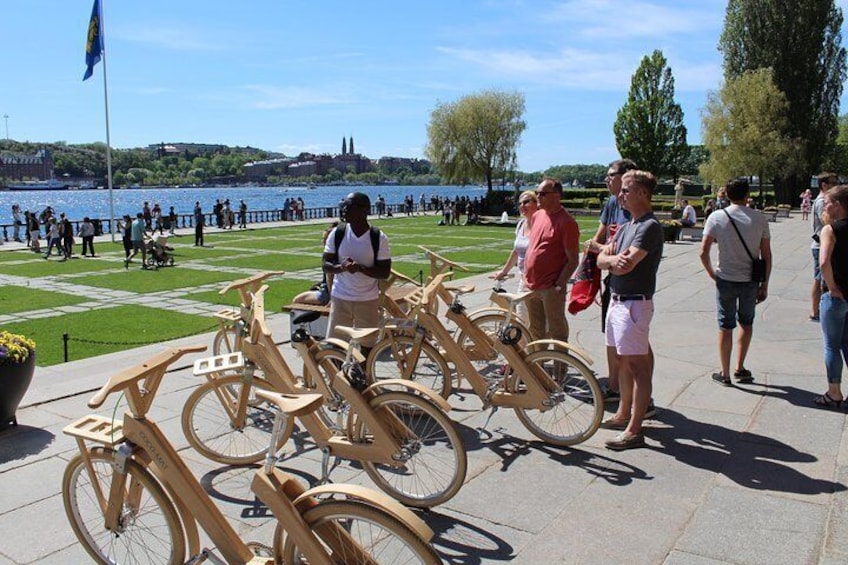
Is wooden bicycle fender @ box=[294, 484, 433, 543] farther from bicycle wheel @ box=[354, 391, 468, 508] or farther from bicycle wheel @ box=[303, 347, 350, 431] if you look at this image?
bicycle wheel @ box=[303, 347, 350, 431]

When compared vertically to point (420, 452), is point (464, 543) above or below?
below

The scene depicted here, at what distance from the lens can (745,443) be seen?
4867mm

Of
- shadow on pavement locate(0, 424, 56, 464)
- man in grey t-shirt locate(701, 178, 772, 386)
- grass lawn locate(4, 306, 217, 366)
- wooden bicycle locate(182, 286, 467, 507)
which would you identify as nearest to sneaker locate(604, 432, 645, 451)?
wooden bicycle locate(182, 286, 467, 507)

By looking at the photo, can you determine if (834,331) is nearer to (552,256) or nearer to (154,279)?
(552,256)

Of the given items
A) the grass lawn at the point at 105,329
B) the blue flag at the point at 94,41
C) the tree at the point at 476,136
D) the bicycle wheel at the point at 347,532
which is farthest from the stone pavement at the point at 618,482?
the tree at the point at 476,136

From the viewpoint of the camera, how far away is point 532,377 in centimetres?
486

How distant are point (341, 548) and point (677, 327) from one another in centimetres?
739

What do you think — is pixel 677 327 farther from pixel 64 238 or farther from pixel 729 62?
pixel 729 62

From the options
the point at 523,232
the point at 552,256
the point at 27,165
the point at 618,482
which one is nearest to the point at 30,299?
the point at 523,232

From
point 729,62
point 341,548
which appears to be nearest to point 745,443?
point 341,548

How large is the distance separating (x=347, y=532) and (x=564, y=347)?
266cm

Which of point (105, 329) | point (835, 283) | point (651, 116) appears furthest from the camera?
point (651, 116)

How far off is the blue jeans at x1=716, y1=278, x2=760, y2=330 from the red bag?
1.19m

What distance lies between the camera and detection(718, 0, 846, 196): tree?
157ft
